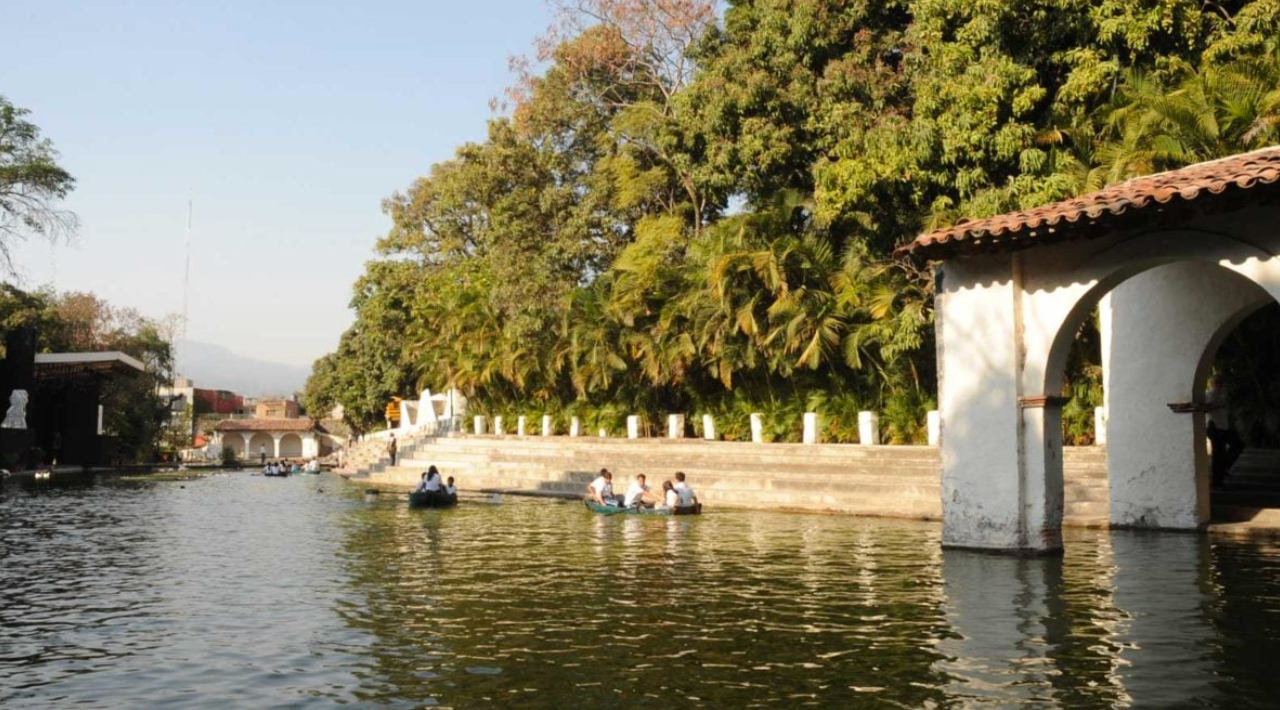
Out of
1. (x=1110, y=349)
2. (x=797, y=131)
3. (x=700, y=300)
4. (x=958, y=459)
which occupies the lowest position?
(x=958, y=459)

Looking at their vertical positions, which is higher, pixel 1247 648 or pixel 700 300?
pixel 700 300

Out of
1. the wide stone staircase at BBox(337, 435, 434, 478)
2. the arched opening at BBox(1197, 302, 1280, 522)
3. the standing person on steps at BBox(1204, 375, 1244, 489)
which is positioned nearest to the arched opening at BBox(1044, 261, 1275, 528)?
the arched opening at BBox(1197, 302, 1280, 522)

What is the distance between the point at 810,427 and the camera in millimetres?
29719

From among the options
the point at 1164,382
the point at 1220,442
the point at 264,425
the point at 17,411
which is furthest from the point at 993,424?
the point at 264,425

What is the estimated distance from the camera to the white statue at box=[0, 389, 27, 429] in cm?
4641

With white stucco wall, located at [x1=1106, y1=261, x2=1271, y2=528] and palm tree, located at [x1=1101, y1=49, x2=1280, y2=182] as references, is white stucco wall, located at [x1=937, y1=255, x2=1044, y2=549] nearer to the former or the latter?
white stucco wall, located at [x1=1106, y1=261, x2=1271, y2=528]

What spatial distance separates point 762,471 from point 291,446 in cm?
9351

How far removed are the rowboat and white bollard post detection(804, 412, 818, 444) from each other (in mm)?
9034

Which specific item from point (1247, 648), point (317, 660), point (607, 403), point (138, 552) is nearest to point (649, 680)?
point (317, 660)

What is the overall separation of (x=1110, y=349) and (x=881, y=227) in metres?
8.31

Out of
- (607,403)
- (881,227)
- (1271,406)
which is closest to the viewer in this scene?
(1271,406)

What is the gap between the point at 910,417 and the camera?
27906 mm

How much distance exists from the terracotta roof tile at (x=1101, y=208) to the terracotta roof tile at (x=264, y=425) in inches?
3874

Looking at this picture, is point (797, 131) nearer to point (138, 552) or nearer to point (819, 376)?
point (819, 376)
